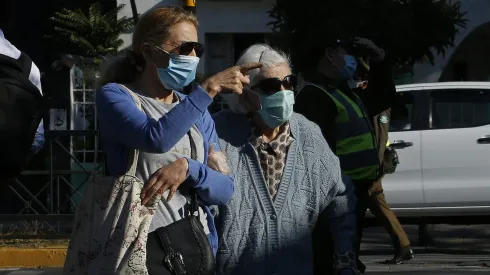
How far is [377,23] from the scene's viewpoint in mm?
16172

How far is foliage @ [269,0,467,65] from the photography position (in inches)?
624

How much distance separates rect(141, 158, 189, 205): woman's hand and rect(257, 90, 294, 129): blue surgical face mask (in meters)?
0.70

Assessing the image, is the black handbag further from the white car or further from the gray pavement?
the white car

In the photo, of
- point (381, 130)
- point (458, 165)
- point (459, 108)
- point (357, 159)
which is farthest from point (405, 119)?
point (357, 159)

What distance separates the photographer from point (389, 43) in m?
16.5

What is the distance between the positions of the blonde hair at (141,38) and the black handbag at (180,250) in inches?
21.9

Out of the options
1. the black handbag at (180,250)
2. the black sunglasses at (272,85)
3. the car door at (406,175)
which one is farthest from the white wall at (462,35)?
the black handbag at (180,250)

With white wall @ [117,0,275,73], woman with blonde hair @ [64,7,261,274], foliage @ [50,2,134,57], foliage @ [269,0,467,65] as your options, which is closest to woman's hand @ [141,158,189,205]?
woman with blonde hair @ [64,7,261,274]

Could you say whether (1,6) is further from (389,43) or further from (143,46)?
(389,43)

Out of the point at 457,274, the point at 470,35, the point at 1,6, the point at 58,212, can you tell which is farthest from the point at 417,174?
the point at 470,35

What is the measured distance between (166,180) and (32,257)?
7.63 meters

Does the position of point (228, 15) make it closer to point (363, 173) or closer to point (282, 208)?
point (363, 173)

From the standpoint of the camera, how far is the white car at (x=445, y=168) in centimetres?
1134

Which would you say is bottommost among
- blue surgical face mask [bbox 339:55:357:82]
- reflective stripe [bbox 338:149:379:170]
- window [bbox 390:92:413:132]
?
window [bbox 390:92:413:132]
